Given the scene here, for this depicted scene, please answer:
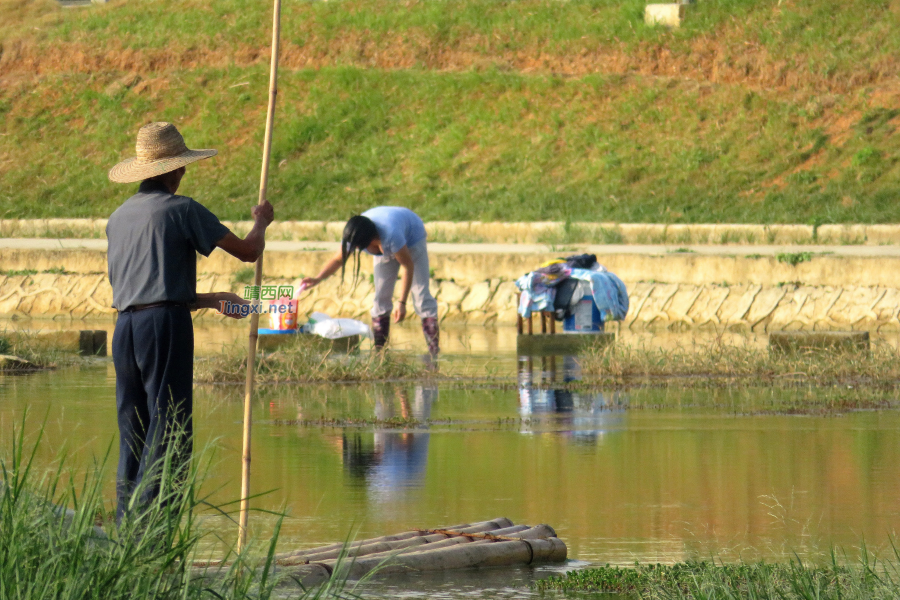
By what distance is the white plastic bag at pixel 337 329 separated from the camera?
17.8 metres

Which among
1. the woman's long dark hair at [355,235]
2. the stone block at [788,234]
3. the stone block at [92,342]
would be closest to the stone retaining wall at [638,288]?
the stone block at [788,234]

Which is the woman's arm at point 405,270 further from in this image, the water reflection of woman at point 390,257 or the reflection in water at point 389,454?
the reflection in water at point 389,454

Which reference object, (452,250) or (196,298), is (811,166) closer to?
(452,250)

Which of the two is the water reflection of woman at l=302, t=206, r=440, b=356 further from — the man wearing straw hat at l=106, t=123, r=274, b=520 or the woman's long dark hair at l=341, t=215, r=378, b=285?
the man wearing straw hat at l=106, t=123, r=274, b=520

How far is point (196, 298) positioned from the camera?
7.07 metres

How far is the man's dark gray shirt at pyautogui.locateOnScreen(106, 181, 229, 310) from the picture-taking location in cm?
691

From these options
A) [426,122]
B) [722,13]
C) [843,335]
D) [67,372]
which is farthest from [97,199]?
[843,335]

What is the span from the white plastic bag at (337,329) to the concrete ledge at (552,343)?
5.96ft

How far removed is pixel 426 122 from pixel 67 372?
989 inches

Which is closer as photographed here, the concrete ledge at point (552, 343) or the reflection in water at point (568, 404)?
the reflection in water at point (568, 404)

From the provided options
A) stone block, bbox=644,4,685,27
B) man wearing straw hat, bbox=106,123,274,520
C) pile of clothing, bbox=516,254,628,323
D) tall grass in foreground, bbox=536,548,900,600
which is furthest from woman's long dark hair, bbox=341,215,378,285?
stone block, bbox=644,4,685,27

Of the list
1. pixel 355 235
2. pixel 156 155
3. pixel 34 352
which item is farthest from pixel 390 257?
pixel 156 155

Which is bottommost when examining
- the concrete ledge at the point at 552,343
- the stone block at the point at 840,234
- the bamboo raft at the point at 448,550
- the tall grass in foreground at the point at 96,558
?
the bamboo raft at the point at 448,550

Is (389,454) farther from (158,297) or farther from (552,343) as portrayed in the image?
(552,343)
